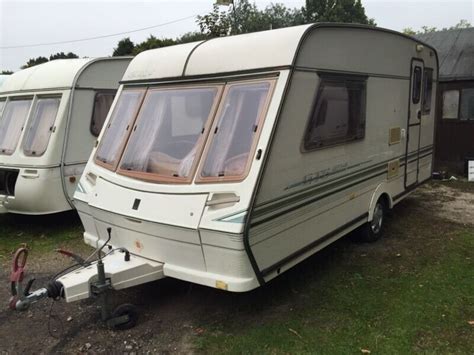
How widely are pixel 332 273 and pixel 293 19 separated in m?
43.2

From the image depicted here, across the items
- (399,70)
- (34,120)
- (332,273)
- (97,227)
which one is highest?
(399,70)

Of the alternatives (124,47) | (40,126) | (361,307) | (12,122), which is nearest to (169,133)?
(361,307)

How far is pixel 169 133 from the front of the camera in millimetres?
4336

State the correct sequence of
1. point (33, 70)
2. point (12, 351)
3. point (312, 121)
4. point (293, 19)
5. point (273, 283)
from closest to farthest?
point (12, 351) → point (312, 121) → point (273, 283) → point (33, 70) → point (293, 19)

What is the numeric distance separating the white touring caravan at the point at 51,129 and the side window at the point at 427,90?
4.72 m

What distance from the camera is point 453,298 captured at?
14.5 ft

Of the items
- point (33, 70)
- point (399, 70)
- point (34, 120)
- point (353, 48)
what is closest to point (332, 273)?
point (353, 48)

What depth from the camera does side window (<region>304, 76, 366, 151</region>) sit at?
14.1 ft

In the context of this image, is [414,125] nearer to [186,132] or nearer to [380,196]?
[380,196]

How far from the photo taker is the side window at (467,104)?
1088 cm

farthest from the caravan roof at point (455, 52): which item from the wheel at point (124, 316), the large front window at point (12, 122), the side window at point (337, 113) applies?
the wheel at point (124, 316)

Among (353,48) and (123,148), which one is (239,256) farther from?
(353,48)

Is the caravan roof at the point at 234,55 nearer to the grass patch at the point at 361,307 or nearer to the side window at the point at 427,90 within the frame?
the grass patch at the point at 361,307

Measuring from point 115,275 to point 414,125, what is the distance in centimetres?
486
